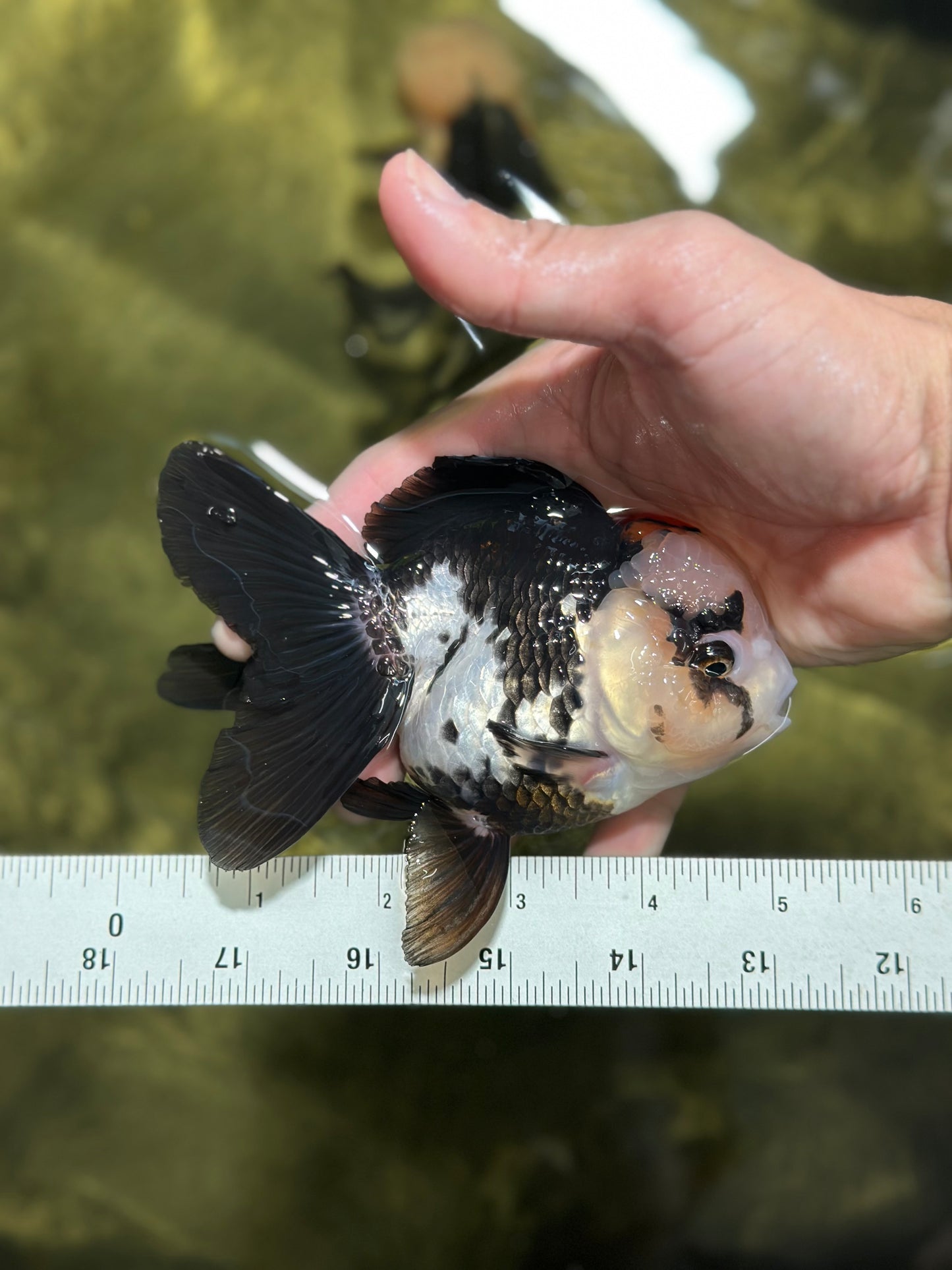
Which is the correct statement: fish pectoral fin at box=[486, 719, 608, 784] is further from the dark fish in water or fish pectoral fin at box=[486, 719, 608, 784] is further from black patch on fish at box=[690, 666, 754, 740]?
the dark fish in water

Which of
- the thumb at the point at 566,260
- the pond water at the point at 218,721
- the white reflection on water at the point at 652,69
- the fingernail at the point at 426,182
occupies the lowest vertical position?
the pond water at the point at 218,721

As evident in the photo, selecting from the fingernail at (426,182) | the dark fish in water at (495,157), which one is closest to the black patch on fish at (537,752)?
the fingernail at (426,182)

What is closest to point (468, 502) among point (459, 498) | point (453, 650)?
point (459, 498)

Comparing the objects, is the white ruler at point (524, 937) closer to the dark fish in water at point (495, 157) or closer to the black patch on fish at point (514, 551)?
the black patch on fish at point (514, 551)

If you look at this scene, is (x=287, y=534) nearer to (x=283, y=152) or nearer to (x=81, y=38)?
(x=283, y=152)

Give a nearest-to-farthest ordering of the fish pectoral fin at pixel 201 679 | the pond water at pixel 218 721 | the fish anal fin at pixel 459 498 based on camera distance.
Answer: the fish anal fin at pixel 459 498 → the fish pectoral fin at pixel 201 679 → the pond water at pixel 218 721

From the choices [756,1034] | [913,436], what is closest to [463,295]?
[913,436]

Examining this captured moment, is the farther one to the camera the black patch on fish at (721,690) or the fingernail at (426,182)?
the black patch on fish at (721,690)
